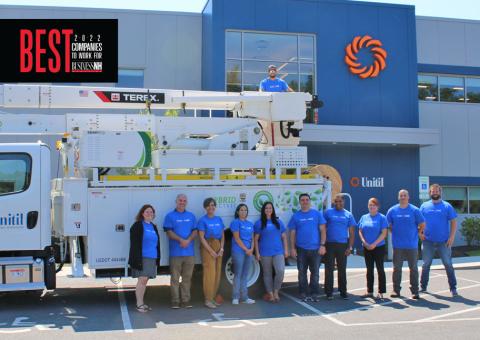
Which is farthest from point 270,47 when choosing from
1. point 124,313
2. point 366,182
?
point 124,313

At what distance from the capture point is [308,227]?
939 centimetres

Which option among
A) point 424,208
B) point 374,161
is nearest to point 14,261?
point 424,208

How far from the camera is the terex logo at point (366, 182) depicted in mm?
20531

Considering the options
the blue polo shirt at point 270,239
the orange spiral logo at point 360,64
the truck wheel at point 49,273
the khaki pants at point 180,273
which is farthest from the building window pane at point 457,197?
the truck wheel at point 49,273

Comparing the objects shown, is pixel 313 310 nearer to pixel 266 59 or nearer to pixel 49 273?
pixel 49 273

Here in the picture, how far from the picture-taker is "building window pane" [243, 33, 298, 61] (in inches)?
782

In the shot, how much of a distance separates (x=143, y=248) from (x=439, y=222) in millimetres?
5198

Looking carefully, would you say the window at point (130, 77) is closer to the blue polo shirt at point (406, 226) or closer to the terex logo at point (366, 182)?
the terex logo at point (366, 182)

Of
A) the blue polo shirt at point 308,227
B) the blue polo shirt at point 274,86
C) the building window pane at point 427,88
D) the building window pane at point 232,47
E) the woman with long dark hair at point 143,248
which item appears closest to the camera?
the woman with long dark hair at point 143,248

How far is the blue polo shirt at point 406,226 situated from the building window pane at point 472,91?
15139 mm

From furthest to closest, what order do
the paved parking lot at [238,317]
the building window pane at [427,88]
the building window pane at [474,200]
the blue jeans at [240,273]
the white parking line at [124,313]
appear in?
the building window pane at [474,200] < the building window pane at [427,88] < the blue jeans at [240,273] < the white parking line at [124,313] < the paved parking lot at [238,317]

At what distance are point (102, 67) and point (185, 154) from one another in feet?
28.1

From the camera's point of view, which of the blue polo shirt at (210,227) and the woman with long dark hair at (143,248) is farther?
the blue polo shirt at (210,227)

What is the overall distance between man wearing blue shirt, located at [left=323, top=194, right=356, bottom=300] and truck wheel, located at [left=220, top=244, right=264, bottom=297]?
1.13 m
